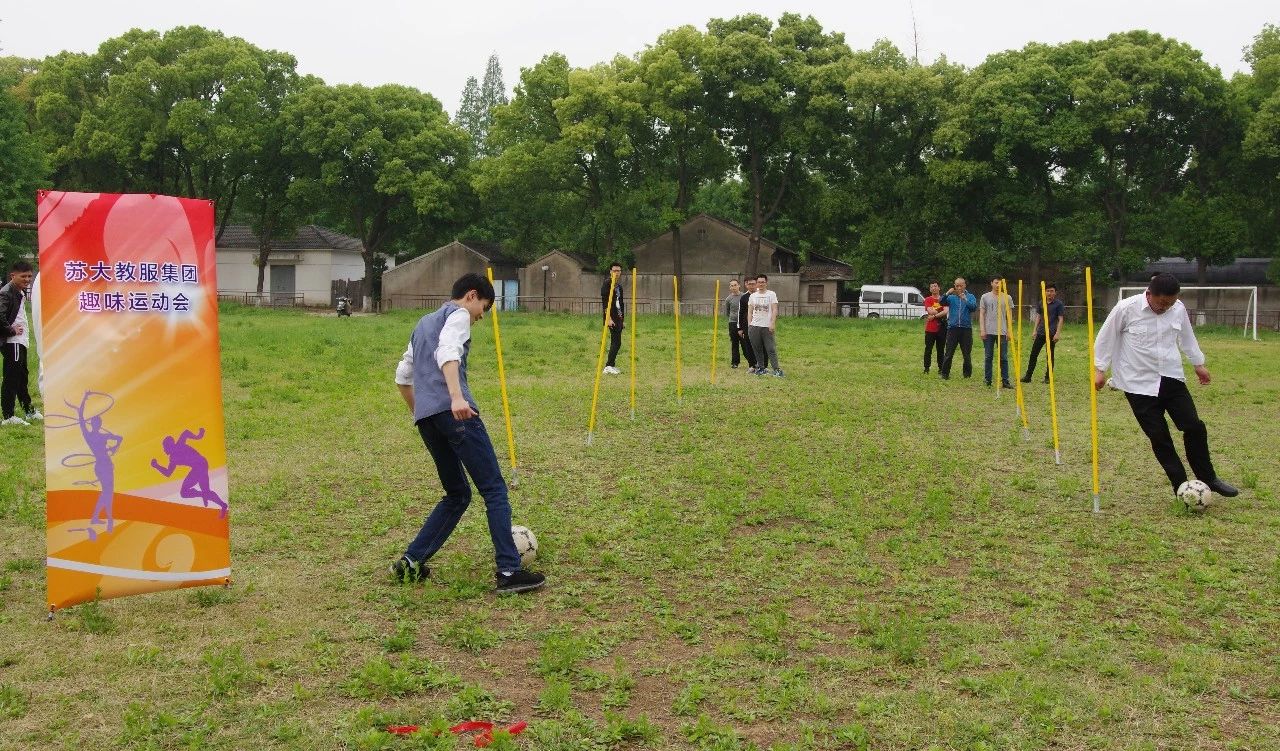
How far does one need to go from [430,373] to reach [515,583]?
1.37 meters

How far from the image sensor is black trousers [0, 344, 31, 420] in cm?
1185

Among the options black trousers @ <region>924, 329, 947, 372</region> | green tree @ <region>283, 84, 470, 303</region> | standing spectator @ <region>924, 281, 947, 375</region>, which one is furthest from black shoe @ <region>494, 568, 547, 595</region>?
green tree @ <region>283, 84, 470, 303</region>

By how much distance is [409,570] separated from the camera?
21.6 ft

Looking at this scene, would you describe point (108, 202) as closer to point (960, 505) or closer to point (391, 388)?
point (960, 505)

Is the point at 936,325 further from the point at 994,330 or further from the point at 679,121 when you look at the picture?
the point at 679,121

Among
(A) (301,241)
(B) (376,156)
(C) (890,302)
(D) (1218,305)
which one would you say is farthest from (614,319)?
(A) (301,241)

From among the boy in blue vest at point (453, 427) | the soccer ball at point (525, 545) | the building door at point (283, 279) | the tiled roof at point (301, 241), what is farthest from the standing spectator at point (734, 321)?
the building door at point (283, 279)

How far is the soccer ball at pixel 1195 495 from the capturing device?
8.27 metres

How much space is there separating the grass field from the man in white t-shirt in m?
5.58

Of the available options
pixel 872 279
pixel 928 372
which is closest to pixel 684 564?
pixel 928 372

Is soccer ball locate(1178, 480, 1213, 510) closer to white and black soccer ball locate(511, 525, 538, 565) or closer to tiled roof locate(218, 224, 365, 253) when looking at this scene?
white and black soccer ball locate(511, 525, 538, 565)

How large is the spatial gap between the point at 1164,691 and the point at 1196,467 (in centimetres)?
447

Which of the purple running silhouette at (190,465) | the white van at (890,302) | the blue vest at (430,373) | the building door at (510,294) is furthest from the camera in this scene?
the building door at (510,294)

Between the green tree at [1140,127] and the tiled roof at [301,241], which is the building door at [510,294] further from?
the green tree at [1140,127]
